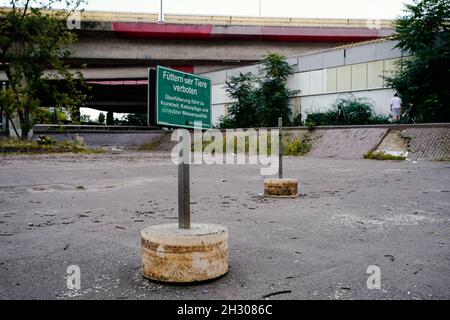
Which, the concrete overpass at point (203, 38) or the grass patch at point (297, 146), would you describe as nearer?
the grass patch at point (297, 146)

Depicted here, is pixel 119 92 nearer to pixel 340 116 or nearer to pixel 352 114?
pixel 340 116

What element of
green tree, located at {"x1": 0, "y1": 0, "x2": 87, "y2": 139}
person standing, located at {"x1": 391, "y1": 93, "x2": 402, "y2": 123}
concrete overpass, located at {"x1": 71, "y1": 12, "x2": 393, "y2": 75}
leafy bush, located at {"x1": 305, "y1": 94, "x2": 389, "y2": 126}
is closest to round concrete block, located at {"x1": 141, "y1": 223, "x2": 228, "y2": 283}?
person standing, located at {"x1": 391, "y1": 93, "x2": 402, "y2": 123}

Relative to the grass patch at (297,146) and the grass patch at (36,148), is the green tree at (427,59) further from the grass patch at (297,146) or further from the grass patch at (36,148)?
the grass patch at (36,148)

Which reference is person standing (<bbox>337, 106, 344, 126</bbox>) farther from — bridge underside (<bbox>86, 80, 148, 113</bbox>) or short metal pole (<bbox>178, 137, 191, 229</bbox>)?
bridge underside (<bbox>86, 80, 148, 113</bbox>)

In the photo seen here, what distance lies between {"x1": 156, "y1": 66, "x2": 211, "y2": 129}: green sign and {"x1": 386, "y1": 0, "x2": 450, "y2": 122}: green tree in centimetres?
1980

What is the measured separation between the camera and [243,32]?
3981 cm

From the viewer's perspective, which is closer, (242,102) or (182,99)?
(182,99)

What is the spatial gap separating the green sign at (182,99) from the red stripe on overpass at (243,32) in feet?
122

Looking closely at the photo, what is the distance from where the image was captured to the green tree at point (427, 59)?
2108 centimetres

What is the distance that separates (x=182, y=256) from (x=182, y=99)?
52.0 inches

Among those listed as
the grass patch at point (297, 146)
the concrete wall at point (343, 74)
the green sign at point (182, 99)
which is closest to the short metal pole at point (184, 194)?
the green sign at point (182, 99)

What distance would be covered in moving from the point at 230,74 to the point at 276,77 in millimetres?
6301

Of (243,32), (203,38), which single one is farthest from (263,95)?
(203,38)
